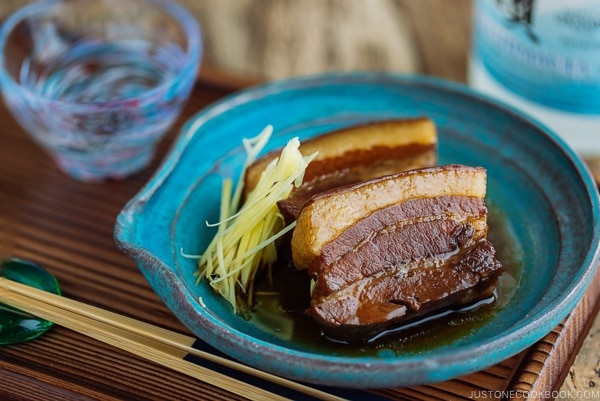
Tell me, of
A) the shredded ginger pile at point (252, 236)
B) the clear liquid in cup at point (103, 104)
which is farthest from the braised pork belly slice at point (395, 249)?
the clear liquid in cup at point (103, 104)

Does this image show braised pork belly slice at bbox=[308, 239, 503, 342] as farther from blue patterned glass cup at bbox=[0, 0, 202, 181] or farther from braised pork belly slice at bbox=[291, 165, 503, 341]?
blue patterned glass cup at bbox=[0, 0, 202, 181]

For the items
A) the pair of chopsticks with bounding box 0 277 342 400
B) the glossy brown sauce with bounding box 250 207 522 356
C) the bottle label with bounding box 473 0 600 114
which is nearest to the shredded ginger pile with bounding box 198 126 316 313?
the glossy brown sauce with bounding box 250 207 522 356

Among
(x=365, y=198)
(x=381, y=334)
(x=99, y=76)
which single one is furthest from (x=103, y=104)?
(x=381, y=334)

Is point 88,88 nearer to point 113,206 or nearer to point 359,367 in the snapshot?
point 113,206

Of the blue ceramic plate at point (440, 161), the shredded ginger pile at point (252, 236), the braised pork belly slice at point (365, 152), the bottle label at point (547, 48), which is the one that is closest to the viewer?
the blue ceramic plate at point (440, 161)

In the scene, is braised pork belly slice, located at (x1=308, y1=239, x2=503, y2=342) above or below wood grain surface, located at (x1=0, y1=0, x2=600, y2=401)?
above

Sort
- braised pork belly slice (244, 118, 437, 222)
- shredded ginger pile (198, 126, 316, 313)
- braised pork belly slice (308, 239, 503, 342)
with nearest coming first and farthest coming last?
braised pork belly slice (308, 239, 503, 342), shredded ginger pile (198, 126, 316, 313), braised pork belly slice (244, 118, 437, 222)

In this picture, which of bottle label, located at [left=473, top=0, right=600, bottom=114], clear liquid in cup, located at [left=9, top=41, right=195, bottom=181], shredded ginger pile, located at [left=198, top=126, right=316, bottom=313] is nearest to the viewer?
shredded ginger pile, located at [left=198, top=126, right=316, bottom=313]

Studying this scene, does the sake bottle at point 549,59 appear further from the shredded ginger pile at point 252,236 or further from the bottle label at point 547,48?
the shredded ginger pile at point 252,236
